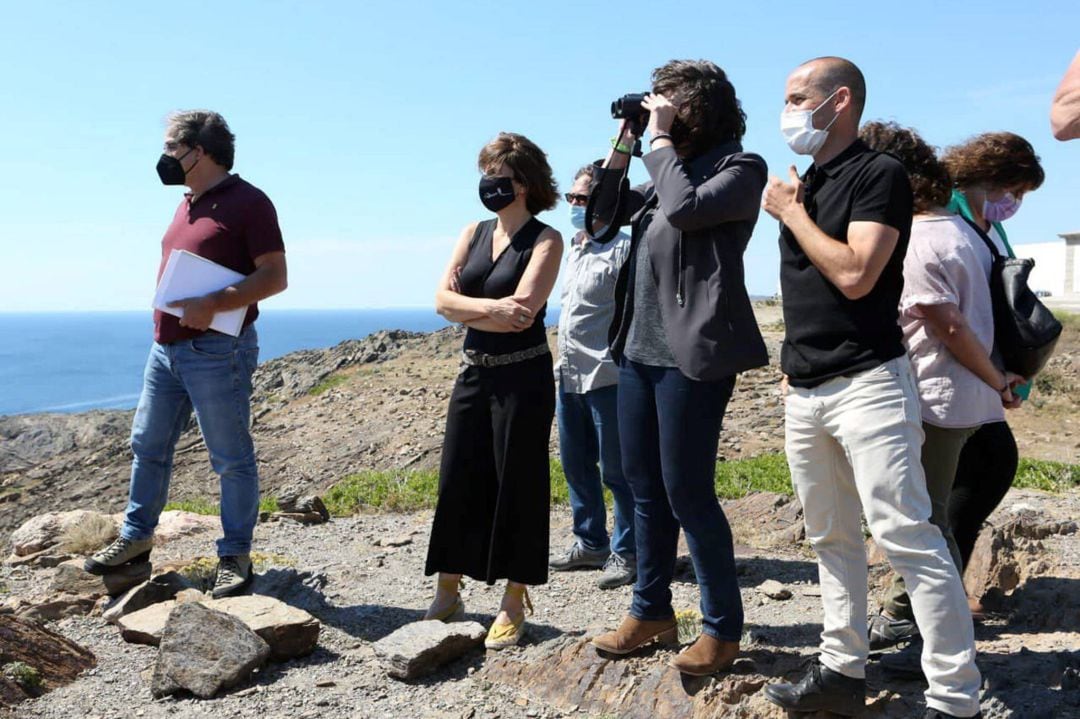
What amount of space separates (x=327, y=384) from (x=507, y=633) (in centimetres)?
1732

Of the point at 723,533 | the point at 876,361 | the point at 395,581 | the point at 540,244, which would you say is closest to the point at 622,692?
the point at 723,533

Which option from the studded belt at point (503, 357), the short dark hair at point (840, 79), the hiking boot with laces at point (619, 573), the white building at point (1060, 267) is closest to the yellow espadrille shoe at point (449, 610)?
the hiking boot with laces at point (619, 573)

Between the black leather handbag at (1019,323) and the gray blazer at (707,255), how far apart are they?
3.73 feet

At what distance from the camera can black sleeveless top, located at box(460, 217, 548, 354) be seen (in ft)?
15.9

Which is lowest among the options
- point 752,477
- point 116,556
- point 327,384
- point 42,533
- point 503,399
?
point 327,384

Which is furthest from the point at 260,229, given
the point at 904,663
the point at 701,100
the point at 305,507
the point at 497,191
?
the point at 904,663

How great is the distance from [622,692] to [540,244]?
205cm

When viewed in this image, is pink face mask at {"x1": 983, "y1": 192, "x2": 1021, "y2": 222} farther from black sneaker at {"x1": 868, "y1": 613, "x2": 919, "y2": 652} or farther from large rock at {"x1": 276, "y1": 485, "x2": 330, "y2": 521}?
large rock at {"x1": 276, "y1": 485, "x2": 330, "y2": 521}

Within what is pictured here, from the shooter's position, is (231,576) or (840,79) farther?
(231,576)

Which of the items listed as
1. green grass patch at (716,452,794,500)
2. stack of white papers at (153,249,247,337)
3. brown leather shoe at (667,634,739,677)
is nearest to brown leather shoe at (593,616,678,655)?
brown leather shoe at (667,634,739,677)

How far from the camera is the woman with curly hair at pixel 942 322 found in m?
3.97

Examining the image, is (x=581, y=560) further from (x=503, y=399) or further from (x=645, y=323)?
(x=645, y=323)

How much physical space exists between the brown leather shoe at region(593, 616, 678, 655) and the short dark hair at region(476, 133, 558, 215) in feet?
6.66

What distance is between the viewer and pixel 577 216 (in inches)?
251
